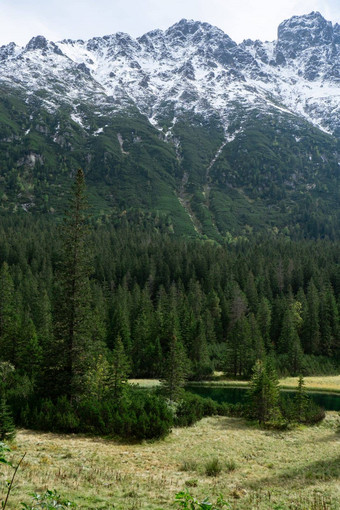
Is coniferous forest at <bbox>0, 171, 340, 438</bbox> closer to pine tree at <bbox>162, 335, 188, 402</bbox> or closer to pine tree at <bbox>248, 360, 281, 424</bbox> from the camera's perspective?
pine tree at <bbox>162, 335, 188, 402</bbox>

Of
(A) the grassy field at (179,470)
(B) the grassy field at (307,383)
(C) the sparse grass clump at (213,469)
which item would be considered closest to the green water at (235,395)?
(B) the grassy field at (307,383)

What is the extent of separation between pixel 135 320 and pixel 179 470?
241 ft

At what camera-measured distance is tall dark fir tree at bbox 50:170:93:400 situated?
3288cm

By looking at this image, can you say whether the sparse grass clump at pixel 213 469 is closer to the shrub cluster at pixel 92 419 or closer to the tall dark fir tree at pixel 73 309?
the shrub cluster at pixel 92 419

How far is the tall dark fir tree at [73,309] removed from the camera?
108ft

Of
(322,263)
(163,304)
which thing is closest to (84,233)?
(163,304)

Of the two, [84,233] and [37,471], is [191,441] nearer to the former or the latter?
[37,471]

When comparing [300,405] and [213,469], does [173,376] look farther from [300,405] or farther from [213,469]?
[213,469]

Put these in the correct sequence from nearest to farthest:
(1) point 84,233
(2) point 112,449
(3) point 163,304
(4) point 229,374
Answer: (2) point 112,449 < (1) point 84,233 < (4) point 229,374 < (3) point 163,304

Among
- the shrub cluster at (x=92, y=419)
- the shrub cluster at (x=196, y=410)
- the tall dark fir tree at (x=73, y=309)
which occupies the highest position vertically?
the tall dark fir tree at (x=73, y=309)

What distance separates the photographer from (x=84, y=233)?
35.8 m

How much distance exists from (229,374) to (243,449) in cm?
5997

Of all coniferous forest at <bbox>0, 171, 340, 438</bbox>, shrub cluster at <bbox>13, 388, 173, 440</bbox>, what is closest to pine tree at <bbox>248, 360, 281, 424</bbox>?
coniferous forest at <bbox>0, 171, 340, 438</bbox>

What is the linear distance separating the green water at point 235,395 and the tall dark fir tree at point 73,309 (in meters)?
33.4
